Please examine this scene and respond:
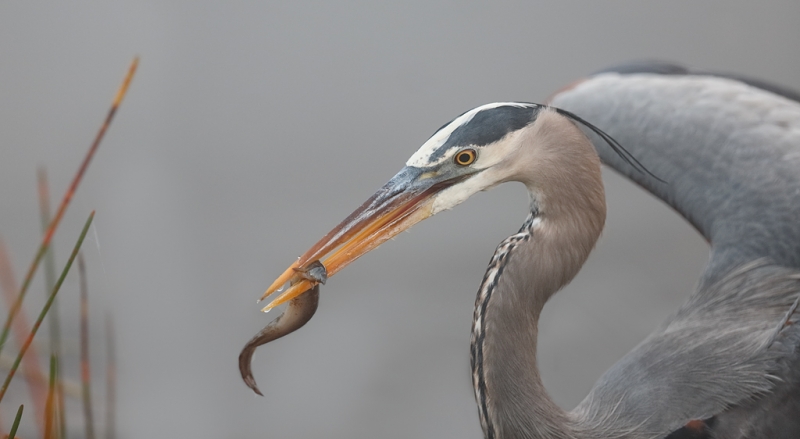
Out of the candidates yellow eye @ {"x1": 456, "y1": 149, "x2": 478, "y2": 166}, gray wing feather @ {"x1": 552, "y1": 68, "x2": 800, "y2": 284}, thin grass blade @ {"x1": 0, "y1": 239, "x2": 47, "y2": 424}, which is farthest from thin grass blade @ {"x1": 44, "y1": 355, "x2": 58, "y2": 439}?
gray wing feather @ {"x1": 552, "y1": 68, "x2": 800, "y2": 284}

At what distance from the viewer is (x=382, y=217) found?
80 cm

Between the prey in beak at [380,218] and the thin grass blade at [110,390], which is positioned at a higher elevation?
the prey in beak at [380,218]

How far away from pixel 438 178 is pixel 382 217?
0.07 m

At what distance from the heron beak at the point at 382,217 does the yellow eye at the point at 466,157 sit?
2 centimetres

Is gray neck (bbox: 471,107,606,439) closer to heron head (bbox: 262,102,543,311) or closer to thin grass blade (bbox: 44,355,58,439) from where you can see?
heron head (bbox: 262,102,543,311)

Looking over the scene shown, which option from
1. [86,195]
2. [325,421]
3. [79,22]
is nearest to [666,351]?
[325,421]

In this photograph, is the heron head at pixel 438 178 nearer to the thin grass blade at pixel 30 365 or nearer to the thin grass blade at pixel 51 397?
the thin grass blade at pixel 51 397

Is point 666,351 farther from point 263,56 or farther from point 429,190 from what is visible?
point 263,56

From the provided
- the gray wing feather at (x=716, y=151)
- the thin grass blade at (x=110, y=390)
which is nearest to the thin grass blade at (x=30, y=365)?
the thin grass blade at (x=110, y=390)

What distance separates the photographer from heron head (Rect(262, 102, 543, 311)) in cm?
78

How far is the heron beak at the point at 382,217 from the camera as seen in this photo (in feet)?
2.57

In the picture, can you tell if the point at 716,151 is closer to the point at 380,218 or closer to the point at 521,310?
the point at 521,310

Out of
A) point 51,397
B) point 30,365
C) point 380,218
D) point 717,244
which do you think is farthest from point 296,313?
point 717,244

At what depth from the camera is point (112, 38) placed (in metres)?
1.62
